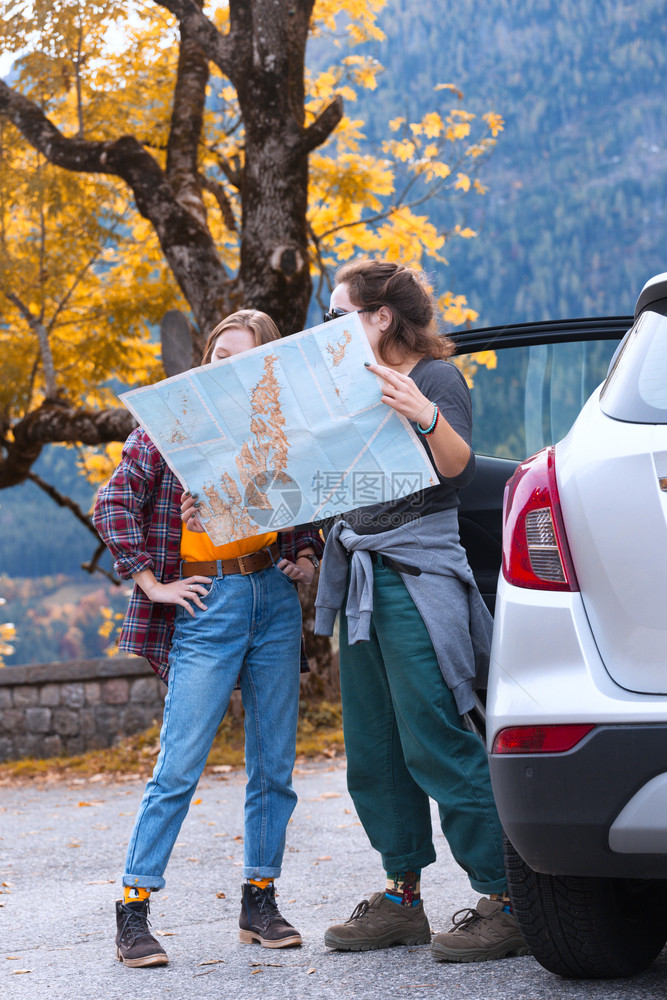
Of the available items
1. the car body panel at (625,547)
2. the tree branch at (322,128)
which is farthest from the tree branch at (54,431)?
the car body panel at (625,547)

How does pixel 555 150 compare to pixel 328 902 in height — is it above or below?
above

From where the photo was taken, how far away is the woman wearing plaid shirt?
2.95 metres

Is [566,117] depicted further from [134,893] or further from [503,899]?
[134,893]

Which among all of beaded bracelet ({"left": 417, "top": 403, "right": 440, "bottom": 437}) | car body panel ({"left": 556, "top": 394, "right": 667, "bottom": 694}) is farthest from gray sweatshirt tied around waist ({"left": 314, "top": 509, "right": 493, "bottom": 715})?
car body panel ({"left": 556, "top": 394, "right": 667, "bottom": 694})

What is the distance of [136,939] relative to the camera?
2.93 m

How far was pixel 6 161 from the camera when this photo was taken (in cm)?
1182

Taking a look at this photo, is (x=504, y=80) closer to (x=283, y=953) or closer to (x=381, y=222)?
(x=381, y=222)

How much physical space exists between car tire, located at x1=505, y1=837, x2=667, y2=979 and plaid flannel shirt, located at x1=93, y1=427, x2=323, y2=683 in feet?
4.07

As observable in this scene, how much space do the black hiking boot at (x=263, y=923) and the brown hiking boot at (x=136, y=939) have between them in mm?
293

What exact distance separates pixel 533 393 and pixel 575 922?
183cm

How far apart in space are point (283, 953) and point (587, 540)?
1690mm

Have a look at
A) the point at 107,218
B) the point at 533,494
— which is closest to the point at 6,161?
the point at 107,218

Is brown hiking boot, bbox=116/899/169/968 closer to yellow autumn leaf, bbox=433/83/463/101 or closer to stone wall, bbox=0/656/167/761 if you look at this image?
stone wall, bbox=0/656/167/761

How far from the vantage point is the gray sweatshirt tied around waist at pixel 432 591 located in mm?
2820
